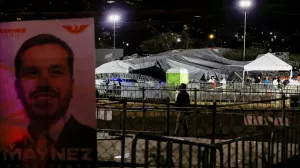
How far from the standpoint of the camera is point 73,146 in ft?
13.1

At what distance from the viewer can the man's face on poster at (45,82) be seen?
3.83m

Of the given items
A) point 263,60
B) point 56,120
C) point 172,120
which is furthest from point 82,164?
point 263,60

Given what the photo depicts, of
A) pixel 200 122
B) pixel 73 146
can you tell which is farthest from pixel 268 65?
pixel 73 146

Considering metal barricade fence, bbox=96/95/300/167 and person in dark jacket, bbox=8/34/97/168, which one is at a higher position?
person in dark jacket, bbox=8/34/97/168

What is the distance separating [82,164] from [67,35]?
125cm

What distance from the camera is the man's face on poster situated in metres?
3.83

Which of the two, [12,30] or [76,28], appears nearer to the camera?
[76,28]

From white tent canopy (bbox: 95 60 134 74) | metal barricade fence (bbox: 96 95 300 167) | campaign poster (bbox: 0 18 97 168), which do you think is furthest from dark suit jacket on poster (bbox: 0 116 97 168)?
white tent canopy (bbox: 95 60 134 74)

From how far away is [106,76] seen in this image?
33219mm

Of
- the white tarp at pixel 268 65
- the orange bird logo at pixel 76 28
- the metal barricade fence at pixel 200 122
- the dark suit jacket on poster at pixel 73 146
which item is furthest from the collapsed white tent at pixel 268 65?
the orange bird logo at pixel 76 28

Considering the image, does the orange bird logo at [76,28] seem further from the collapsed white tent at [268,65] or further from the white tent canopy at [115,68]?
the white tent canopy at [115,68]

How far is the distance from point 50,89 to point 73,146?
59 cm

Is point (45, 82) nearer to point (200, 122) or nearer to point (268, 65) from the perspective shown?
point (200, 122)

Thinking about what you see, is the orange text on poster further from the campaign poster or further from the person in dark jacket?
the person in dark jacket
